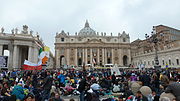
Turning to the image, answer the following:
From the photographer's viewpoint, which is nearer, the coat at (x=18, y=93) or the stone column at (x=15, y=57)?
the coat at (x=18, y=93)

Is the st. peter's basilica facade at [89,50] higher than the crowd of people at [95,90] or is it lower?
higher

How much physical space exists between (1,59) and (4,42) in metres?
15.0

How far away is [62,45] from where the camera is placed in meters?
58.1

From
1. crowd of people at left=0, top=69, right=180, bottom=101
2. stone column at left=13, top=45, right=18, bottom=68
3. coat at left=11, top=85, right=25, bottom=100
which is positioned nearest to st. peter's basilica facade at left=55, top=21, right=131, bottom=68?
stone column at left=13, top=45, right=18, bottom=68

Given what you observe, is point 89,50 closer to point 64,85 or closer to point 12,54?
point 12,54

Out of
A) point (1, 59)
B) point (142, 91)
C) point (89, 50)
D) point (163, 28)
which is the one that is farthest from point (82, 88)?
point (89, 50)

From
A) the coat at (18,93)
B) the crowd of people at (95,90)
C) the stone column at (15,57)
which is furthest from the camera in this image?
the stone column at (15,57)

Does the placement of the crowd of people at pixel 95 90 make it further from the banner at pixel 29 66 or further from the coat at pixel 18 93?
the banner at pixel 29 66

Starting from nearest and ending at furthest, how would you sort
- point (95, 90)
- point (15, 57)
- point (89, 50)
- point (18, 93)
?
point (18, 93) → point (95, 90) → point (15, 57) → point (89, 50)

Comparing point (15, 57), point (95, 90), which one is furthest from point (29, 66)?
point (15, 57)

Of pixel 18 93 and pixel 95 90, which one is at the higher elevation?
pixel 18 93

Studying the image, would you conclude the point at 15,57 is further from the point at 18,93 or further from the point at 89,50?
the point at 89,50

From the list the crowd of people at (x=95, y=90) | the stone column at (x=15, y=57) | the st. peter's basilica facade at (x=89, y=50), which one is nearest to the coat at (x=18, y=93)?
the crowd of people at (x=95, y=90)

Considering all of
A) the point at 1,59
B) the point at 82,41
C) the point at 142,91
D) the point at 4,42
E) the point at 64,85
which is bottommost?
the point at 64,85
